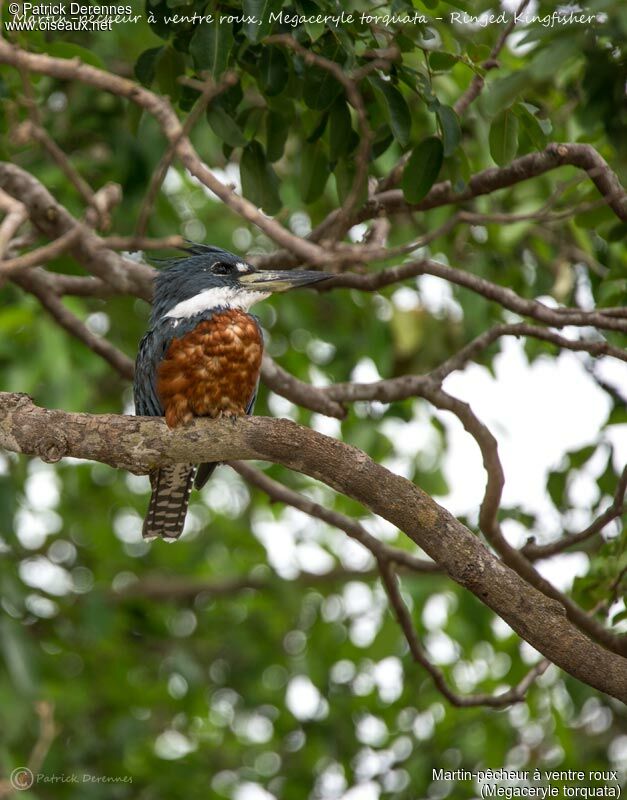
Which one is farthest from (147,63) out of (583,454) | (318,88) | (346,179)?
(583,454)

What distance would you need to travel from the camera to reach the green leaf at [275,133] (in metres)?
3.73

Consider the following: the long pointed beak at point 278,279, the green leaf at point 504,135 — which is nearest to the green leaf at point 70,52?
the long pointed beak at point 278,279

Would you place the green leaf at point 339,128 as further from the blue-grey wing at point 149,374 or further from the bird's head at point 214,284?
the blue-grey wing at point 149,374

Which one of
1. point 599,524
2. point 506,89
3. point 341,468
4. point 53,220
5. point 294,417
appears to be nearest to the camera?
point 506,89

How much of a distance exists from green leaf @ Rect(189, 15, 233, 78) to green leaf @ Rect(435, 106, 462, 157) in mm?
639

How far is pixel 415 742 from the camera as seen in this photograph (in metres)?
5.58

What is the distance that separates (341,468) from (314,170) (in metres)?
1.39

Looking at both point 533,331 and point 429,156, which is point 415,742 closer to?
point 533,331

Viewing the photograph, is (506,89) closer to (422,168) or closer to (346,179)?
(422,168)

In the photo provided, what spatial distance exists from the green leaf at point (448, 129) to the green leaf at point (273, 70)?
0.47 meters

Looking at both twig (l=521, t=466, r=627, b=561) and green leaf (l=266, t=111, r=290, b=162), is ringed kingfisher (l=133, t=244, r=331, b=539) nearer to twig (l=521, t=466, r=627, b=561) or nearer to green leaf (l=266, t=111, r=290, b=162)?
green leaf (l=266, t=111, r=290, b=162)

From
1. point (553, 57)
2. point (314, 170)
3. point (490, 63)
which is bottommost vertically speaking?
point (314, 170)

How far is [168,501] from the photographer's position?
4.23m

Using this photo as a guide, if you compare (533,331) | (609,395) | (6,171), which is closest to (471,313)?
(609,395)
